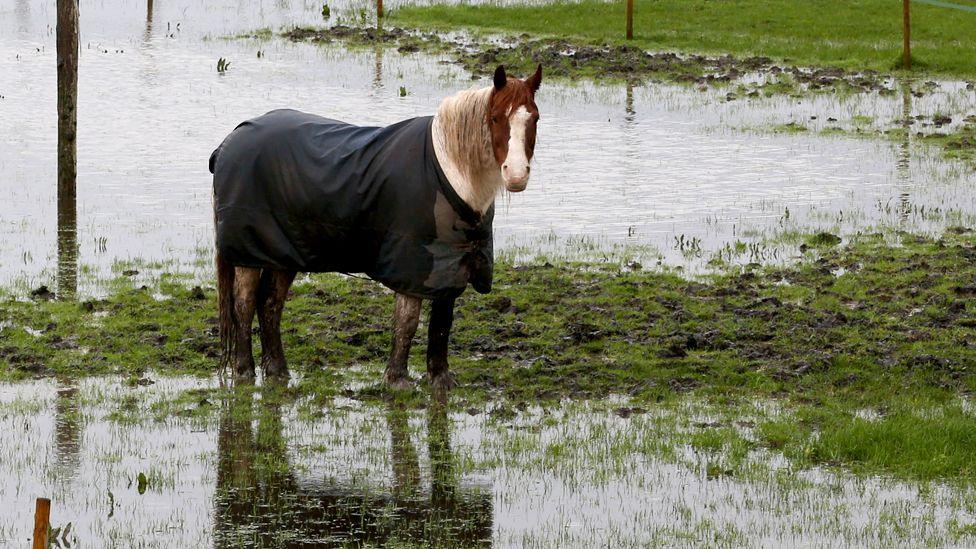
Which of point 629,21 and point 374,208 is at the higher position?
point 629,21

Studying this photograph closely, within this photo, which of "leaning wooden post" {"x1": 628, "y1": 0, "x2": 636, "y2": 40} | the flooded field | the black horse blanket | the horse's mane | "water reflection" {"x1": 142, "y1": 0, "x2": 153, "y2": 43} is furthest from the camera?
"water reflection" {"x1": 142, "y1": 0, "x2": 153, "y2": 43}

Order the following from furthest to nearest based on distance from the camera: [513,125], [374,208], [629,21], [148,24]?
[148,24] < [629,21] < [374,208] < [513,125]

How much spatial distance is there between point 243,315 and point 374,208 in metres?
1.44

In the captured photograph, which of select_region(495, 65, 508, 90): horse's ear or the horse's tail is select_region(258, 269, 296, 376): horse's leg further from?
select_region(495, 65, 508, 90): horse's ear

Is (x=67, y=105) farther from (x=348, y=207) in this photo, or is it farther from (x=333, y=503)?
(x=333, y=503)

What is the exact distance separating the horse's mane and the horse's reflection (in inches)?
64.4

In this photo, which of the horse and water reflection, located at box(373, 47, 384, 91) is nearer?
Result: the horse

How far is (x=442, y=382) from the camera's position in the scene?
10.3 metres

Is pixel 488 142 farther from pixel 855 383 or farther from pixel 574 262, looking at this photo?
pixel 574 262

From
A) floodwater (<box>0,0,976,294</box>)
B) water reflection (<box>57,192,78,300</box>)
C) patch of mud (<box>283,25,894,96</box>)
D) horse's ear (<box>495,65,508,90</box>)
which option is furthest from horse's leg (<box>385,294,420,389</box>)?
patch of mud (<box>283,25,894,96</box>)

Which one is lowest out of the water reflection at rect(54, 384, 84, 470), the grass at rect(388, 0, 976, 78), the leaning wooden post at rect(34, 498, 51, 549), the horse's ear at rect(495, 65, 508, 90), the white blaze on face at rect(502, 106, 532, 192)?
the water reflection at rect(54, 384, 84, 470)

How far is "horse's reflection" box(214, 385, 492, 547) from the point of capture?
745cm

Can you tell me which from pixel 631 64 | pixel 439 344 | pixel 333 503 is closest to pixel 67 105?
pixel 439 344

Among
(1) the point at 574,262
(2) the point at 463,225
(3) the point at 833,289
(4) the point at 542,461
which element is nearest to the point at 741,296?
(3) the point at 833,289
